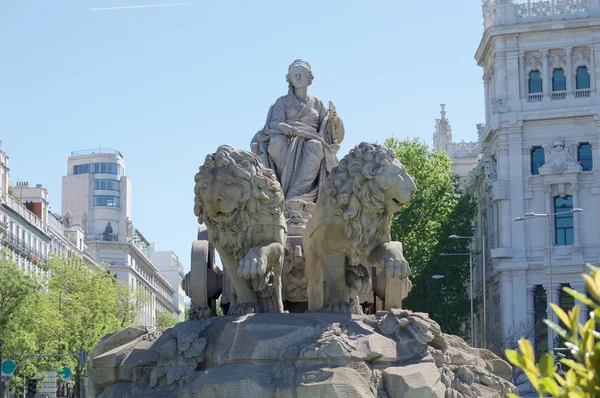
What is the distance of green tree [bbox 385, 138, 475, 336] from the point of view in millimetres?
71250

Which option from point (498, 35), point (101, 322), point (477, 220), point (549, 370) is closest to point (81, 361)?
point (101, 322)

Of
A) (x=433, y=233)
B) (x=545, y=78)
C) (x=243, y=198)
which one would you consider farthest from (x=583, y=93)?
(x=243, y=198)

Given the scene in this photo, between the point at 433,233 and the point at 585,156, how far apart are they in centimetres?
1118

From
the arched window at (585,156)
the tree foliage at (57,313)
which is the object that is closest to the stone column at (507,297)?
the arched window at (585,156)

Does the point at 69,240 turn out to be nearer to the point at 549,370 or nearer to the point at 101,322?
the point at 101,322

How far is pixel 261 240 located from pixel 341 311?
1177 millimetres

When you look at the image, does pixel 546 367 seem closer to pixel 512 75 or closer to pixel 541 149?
pixel 541 149

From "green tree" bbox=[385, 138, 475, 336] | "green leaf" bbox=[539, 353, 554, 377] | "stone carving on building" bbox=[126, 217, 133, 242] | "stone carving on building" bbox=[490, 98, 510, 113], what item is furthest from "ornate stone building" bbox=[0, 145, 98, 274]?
"green leaf" bbox=[539, 353, 554, 377]

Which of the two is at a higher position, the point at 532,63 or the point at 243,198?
the point at 532,63

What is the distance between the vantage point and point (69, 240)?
11269 centimetres

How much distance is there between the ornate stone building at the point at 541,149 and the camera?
7675cm

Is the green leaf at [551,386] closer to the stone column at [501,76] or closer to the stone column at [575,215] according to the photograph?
the stone column at [575,215]

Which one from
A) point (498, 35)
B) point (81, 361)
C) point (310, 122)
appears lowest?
point (81, 361)

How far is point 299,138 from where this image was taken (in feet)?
58.3
